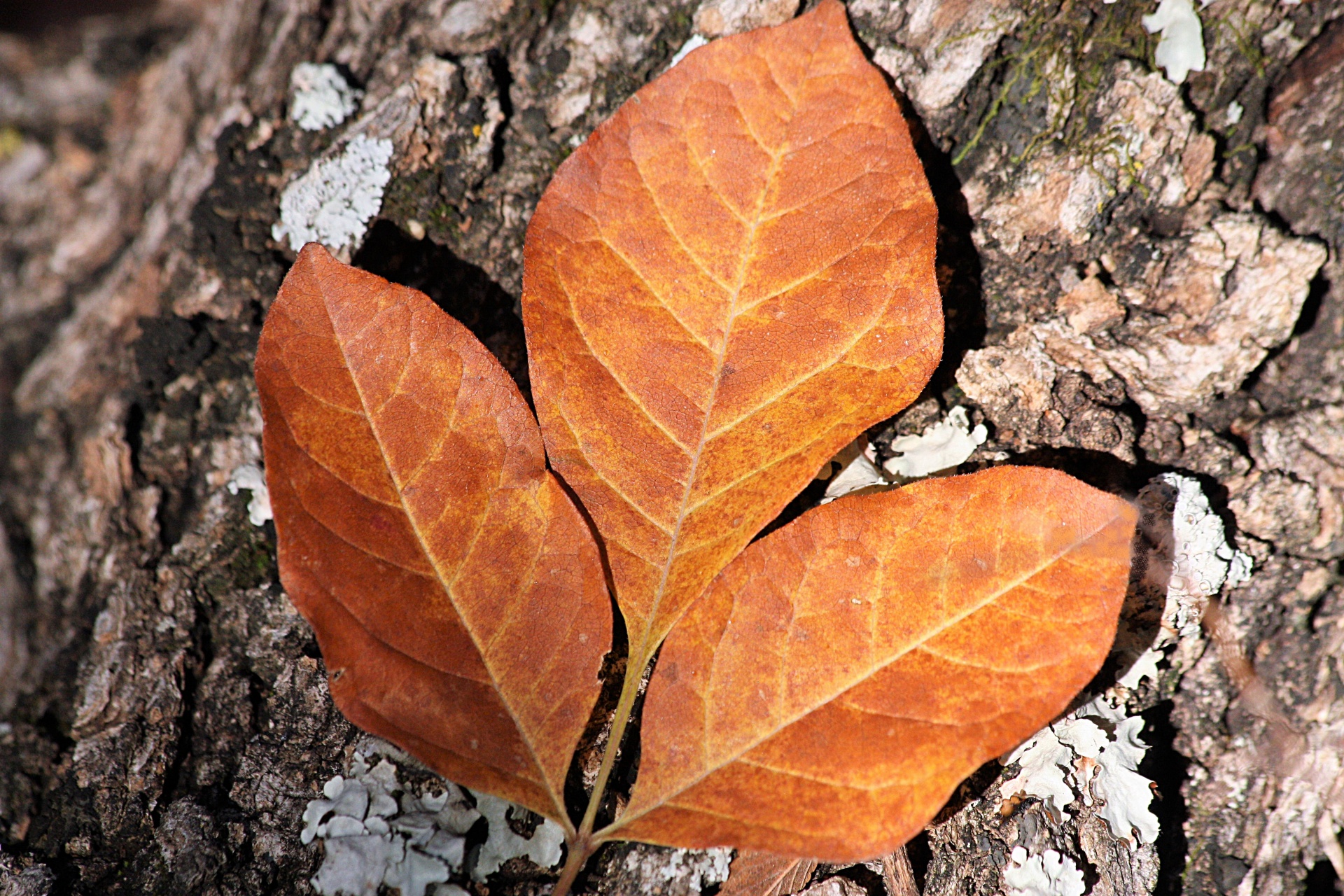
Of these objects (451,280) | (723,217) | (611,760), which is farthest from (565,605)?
(451,280)

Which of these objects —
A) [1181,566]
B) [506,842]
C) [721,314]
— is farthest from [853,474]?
[506,842]

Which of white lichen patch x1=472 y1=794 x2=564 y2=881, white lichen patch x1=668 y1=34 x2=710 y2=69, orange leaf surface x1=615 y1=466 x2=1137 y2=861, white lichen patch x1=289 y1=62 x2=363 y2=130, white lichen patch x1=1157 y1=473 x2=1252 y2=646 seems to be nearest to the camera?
orange leaf surface x1=615 y1=466 x2=1137 y2=861

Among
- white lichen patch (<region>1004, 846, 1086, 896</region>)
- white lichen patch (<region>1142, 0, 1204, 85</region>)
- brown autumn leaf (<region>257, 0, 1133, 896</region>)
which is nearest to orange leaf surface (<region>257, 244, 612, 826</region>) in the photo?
brown autumn leaf (<region>257, 0, 1133, 896</region>)

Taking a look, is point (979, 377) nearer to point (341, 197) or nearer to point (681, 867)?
point (681, 867)

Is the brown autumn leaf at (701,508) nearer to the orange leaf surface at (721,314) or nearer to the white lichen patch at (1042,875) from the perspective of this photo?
the orange leaf surface at (721,314)

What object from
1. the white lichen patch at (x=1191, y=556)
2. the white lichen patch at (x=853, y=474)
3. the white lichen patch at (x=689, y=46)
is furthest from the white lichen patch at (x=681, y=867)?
the white lichen patch at (x=689, y=46)

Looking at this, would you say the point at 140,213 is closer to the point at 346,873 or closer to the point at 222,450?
the point at 222,450

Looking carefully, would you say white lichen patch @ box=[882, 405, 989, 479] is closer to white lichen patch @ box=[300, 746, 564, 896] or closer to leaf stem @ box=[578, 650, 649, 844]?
leaf stem @ box=[578, 650, 649, 844]
